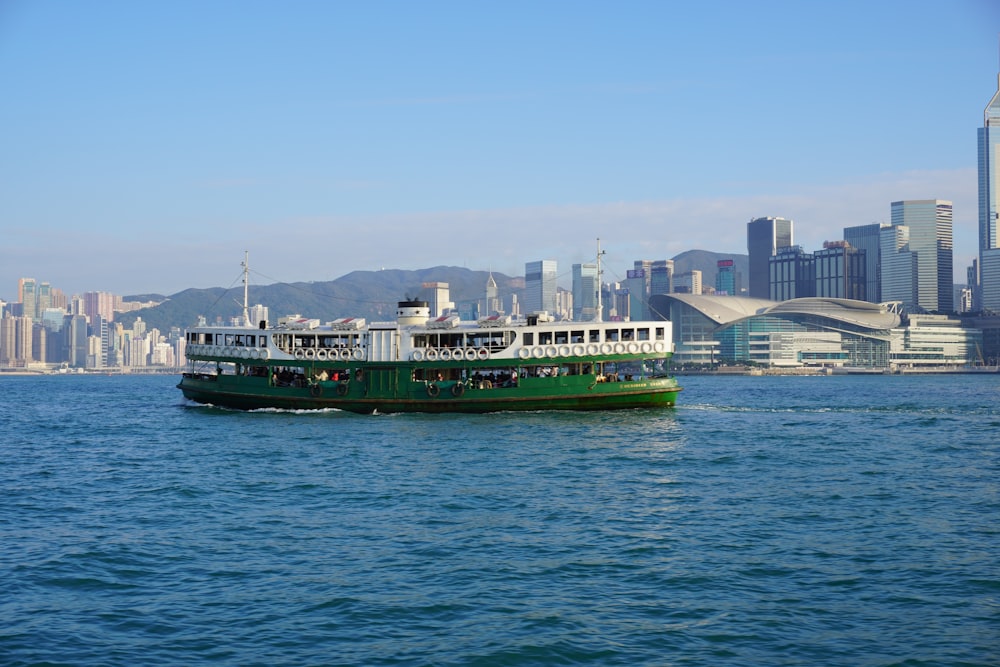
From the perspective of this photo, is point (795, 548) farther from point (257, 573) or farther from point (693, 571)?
point (257, 573)

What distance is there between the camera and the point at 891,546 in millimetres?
20875

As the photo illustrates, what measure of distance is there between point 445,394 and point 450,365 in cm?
173

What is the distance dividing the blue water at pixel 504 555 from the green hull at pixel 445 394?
12441 mm

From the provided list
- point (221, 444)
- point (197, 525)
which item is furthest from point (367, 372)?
point (197, 525)

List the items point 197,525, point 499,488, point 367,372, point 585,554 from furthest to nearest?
point 367,372, point 499,488, point 197,525, point 585,554

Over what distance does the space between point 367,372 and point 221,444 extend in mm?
14145

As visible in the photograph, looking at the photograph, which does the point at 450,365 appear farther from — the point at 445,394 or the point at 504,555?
the point at 504,555

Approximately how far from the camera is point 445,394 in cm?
5347

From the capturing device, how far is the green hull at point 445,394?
171 ft

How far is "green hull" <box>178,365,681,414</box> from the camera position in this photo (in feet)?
171

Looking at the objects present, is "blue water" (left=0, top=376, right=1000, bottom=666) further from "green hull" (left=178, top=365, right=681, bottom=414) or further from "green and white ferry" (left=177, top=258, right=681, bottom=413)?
"green and white ferry" (left=177, top=258, right=681, bottom=413)

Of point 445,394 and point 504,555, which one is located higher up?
point 445,394

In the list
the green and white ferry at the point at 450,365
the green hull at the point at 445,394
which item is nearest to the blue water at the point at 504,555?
the green hull at the point at 445,394

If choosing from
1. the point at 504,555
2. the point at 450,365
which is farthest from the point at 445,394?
the point at 504,555
